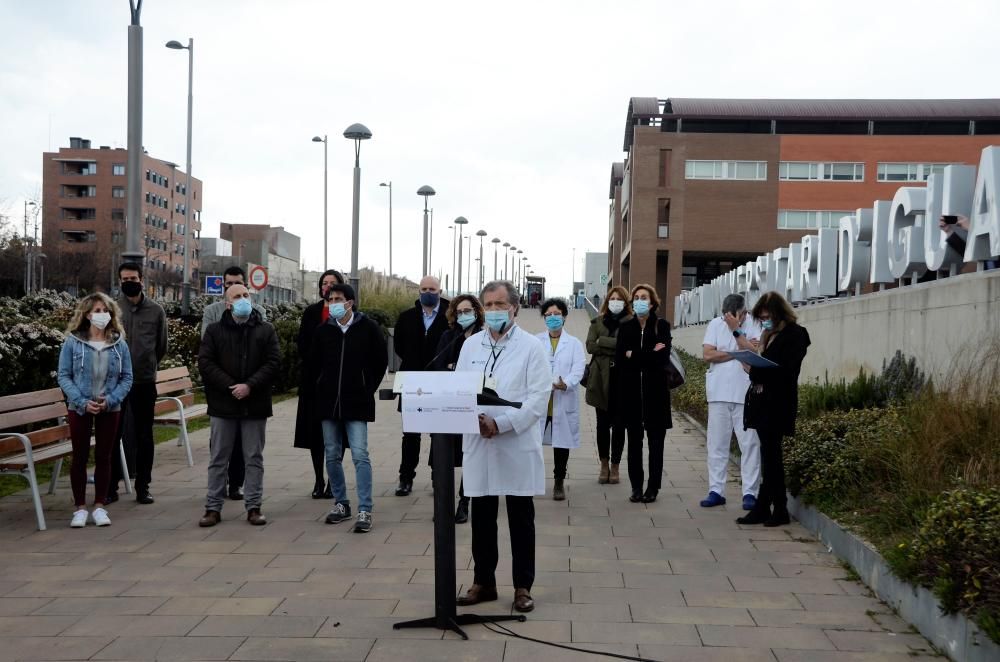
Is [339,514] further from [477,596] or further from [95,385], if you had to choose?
[477,596]

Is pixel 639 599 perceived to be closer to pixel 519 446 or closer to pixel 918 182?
pixel 519 446

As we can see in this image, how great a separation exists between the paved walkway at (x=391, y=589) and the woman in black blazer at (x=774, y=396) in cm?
30

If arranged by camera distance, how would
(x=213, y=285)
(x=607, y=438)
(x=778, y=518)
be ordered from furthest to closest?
(x=213, y=285)
(x=607, y=438)
(x=778, y=518)

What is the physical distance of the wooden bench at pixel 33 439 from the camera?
25.2 ft

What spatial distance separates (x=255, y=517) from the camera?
798 centimetres

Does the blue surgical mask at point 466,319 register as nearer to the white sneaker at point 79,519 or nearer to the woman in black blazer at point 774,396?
the woman in black blazer at point 774,396

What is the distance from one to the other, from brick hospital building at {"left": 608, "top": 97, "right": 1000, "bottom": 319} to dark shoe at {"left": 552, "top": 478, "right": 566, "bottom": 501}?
54643mm

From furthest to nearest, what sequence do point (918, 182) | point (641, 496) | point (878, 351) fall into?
point (918, 182), point (878, 351), point (641, 496)

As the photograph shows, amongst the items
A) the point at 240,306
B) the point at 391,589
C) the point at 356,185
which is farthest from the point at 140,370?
the point at 356,185

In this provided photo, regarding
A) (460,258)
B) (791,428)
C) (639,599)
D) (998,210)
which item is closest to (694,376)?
(998,210)

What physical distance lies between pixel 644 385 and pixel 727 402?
0.85 m

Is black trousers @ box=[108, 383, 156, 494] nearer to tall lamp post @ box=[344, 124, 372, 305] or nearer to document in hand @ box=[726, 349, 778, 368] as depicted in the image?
document in hand @ box=[726, 349, 778, 368]

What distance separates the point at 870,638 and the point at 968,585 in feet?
2.21

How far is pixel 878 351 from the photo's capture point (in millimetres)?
12766
